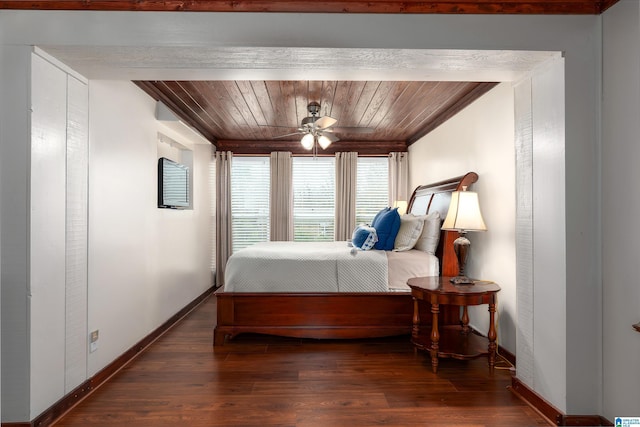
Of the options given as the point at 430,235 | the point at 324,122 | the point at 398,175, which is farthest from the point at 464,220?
the point at 398,175

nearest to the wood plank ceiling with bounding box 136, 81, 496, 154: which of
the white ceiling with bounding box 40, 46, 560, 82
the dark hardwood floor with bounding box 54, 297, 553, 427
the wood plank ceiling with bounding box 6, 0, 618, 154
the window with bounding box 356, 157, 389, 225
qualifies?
the wood plank ceiling with bounding box 6, 0, 618, 154

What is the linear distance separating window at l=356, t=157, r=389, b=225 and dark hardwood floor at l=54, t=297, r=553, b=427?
10.1 feet

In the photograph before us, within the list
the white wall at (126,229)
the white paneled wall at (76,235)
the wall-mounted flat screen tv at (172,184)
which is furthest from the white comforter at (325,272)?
Result: the white paneled wall at (76,235)

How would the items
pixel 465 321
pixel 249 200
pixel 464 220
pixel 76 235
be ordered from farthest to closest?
pixel 249 200 < pixel 465 321 < pixel 464 220 < pixel 76 235

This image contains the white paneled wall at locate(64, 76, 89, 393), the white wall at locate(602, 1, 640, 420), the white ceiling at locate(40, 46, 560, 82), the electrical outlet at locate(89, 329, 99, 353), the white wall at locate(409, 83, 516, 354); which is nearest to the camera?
the white wall at locate(602, 1, 640, 420)

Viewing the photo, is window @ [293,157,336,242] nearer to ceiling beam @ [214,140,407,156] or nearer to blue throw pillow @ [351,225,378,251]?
ceiling beam @ [214,140,407,156]

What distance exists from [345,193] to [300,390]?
3.95 meters

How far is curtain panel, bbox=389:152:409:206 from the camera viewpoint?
6035mm

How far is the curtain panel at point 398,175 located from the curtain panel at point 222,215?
8.65 ft

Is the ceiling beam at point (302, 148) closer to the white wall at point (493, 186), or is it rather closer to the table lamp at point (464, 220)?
the white wall at point (493, 186)

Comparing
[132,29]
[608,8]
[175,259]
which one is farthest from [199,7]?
[175,259]

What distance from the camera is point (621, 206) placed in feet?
6.14

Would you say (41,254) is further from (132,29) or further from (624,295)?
(624,295)

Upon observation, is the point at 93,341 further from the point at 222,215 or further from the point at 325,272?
the point at 222,215
